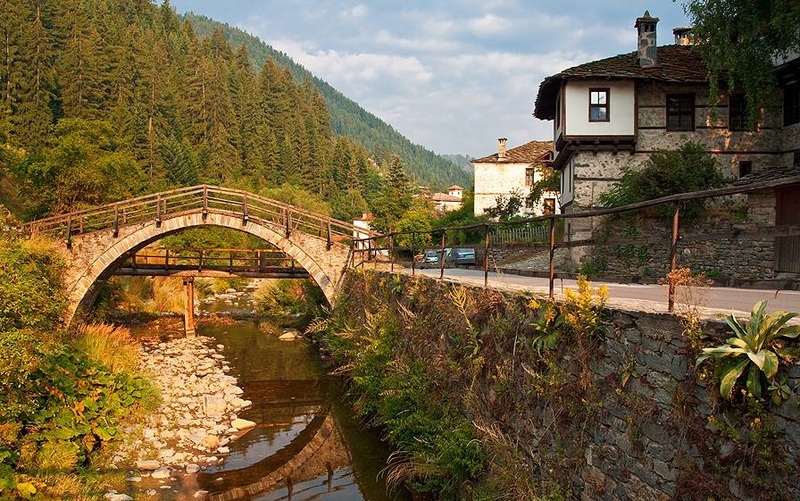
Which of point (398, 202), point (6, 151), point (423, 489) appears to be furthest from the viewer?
point (398, 202)

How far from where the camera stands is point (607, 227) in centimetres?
1962

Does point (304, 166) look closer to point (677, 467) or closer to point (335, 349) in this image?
point (335, 349)

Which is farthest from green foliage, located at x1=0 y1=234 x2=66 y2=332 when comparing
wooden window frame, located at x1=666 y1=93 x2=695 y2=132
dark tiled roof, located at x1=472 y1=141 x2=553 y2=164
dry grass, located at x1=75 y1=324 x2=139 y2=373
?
dark tiled roof, located at x1=472 y1=141 x2=553 y2=164

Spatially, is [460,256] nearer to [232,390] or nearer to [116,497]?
[232,390]

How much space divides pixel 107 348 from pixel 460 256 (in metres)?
14.6

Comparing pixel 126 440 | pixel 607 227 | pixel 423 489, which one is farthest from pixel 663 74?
pixel 126 440

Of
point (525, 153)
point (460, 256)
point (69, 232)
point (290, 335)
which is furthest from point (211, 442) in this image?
point (525, 153)

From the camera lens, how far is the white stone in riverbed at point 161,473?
9008mm

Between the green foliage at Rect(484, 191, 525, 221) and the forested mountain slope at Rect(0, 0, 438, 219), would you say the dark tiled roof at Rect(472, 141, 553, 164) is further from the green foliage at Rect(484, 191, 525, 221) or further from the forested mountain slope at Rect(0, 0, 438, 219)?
the forested mountain slope at Rect(0, 0, 438, 219)

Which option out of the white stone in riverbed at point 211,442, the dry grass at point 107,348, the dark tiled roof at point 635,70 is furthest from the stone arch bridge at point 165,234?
the white stone in riverbed at point 211,442

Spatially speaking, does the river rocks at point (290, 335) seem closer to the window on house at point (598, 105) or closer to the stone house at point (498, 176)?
the window on house at point (598, 105)

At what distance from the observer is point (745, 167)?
20.2 meters

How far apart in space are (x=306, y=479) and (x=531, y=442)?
16.5 feet

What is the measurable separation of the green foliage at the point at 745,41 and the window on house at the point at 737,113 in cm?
293
